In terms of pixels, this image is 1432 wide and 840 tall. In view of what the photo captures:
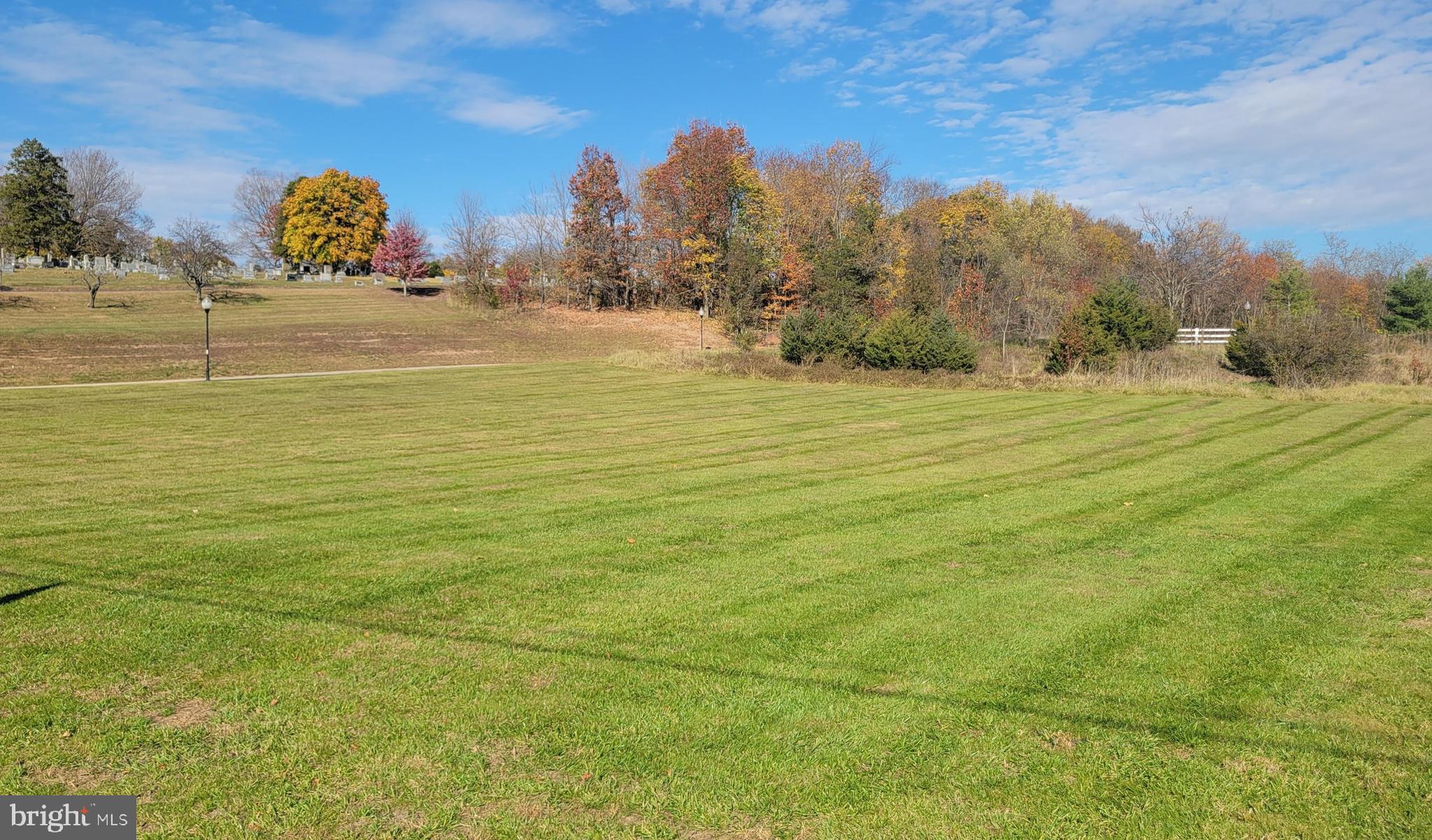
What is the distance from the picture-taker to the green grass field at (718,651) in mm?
3424

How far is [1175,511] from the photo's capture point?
9164mm

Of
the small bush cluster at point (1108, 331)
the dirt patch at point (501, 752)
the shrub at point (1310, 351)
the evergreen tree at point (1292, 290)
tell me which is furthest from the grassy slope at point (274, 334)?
the evergreen tree at point (1292, 290)

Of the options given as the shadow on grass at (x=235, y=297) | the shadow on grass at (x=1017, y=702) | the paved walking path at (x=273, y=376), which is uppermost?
the shadow on grass at (x=235, y=297)

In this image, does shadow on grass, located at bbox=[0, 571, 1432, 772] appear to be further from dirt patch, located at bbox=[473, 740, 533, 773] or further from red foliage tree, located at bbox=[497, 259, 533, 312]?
red foliage tree, located at bbox=[497, 259, 533, 312]

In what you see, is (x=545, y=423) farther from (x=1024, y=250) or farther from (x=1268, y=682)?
(x=1024, y=250)

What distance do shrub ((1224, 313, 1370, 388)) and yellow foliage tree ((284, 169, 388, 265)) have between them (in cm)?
7038

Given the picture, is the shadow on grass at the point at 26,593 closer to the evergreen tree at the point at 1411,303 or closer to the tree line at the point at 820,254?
the tree line at the point at 820,254

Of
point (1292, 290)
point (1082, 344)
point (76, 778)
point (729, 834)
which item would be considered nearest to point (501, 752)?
point (729, 834)

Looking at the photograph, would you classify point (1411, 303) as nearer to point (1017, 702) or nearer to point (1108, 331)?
point (1108, 331)

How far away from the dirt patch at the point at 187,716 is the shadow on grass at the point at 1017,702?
114cm

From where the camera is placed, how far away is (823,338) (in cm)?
3175

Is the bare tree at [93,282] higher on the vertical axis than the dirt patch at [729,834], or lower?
higher

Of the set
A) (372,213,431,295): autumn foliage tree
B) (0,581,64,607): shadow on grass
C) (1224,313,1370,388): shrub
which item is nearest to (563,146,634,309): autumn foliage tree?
(372,213,431,295): autumn foliage tree

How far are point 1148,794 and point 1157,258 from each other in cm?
5070
